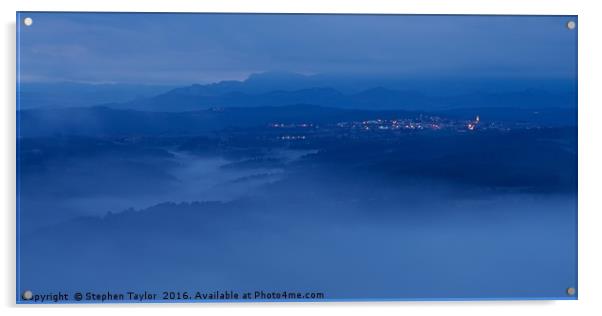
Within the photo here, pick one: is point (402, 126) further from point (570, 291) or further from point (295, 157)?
point (570, 291)

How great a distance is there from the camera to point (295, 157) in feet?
7.29

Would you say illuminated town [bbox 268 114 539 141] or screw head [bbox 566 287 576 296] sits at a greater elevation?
illuminated town [bbox 268 114 539 141]

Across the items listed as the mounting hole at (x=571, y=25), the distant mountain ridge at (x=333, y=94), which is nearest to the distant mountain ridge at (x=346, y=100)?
the distant mountain ridge at (x=333, y=94)

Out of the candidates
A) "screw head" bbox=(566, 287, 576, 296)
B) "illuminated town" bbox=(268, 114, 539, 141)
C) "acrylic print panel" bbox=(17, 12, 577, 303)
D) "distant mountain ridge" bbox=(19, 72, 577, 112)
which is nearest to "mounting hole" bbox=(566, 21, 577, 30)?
"acrylic print panel" bbox=(17, 12, 577, 303)

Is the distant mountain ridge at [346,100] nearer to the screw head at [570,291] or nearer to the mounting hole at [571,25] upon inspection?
the mounting hole at [571,25]

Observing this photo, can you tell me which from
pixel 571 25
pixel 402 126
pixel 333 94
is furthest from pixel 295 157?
pixel 571 25

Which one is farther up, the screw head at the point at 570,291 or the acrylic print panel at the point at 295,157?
the acrylic print panel at the point at 295,157

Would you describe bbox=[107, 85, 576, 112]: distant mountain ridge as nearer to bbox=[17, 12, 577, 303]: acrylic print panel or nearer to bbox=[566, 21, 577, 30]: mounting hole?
bbox=[17, 12, 577, 303]: acrylic print panel

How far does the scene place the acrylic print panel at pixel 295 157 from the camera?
7.20 feet

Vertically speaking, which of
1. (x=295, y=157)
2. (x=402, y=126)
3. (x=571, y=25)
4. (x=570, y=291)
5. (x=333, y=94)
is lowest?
(x=570, y=291)

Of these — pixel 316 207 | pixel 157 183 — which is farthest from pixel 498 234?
pixel 157 183

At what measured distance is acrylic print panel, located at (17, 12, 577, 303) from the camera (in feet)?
7.20

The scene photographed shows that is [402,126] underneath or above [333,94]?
underneath

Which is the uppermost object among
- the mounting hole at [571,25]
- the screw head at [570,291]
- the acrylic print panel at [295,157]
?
the mounting hole at [571,25]
